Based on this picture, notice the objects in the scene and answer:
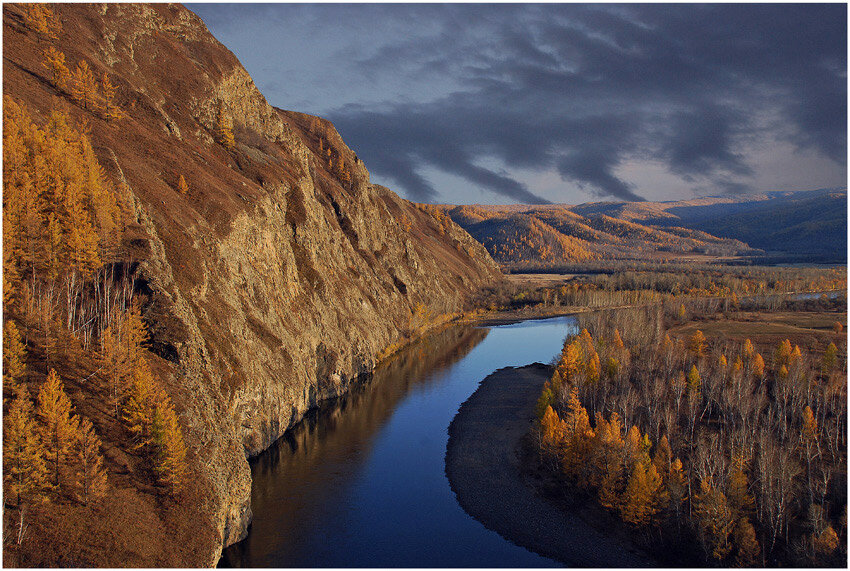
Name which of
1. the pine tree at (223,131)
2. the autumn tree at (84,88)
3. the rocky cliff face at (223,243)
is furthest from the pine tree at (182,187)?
the pine tree at (223,131)

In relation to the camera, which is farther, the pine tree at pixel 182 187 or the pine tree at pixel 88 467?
the pine tree at pixel 182 187

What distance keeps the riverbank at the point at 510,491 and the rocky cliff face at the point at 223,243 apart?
20.5 meters

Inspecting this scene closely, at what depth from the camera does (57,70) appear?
67125 millimetres

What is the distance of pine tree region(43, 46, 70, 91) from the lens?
218 ft

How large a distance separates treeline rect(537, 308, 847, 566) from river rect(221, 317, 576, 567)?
10.6 m

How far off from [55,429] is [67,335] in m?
9.81

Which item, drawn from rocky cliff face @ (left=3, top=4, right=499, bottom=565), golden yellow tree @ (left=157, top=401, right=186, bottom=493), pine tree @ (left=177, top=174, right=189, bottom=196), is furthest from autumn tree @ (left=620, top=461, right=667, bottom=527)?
pine tree @ (left=177, top=174, right=189, bottom=196)

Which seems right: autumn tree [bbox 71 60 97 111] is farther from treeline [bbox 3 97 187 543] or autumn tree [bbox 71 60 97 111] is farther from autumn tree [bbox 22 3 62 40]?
treeline [bbox 3 97 187 543]

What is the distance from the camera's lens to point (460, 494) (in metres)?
46.5

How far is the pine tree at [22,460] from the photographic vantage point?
28.1 metres

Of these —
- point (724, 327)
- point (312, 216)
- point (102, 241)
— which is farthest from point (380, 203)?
point (102, 241)

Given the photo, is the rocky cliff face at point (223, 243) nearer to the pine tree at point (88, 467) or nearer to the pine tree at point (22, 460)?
the pine tree at point (88, 467)

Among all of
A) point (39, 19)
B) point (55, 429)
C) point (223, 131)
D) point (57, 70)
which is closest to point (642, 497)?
point (55, 429)

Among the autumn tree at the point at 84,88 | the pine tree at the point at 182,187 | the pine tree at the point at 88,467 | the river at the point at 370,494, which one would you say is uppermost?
the autumn tree at the point at 84,88
